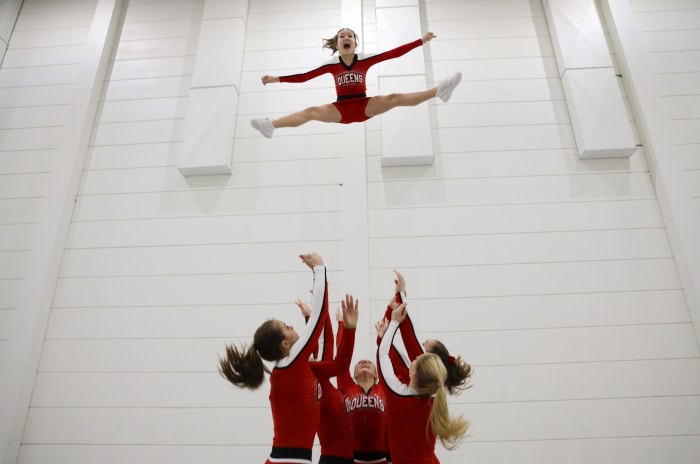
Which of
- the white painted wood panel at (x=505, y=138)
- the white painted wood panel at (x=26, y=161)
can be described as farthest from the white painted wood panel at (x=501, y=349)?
the white painted wood panel at (x=26, y=161)

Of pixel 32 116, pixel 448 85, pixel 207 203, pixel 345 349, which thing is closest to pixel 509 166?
pixel 448 85

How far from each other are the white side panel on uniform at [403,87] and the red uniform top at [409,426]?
7.02 feet

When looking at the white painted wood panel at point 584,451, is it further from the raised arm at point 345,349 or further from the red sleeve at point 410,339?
the raised arm at point 345,349

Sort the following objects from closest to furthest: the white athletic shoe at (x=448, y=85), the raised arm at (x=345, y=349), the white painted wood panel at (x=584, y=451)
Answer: the raised arm at (x=345, y=349) < the white athletic shoe at (x=448, y=85) < the white painted wood panel at (x=584, y=451)

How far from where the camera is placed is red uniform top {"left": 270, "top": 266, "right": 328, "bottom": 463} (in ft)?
5.61

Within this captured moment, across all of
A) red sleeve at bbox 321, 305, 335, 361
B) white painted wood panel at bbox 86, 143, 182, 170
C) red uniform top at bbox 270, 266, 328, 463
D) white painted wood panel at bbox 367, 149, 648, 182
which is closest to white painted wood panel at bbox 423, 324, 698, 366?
red sleeve at bbox 321, 305, 335, 361

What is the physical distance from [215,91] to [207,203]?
1.02 m

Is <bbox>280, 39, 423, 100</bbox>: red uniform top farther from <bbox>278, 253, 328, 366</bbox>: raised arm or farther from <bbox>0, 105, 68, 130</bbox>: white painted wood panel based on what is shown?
<bbox>0, 105, 68, 130</bbox>: white painted wood panel

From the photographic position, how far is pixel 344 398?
2064 mm

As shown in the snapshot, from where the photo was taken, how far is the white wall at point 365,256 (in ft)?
9.77

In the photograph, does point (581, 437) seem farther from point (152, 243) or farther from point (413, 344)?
point (152, 243)

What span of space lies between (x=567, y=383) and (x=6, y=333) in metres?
4.12

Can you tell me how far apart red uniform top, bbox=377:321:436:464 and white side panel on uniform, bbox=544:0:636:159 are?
8.91 feet

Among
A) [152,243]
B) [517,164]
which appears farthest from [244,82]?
[517,164]
